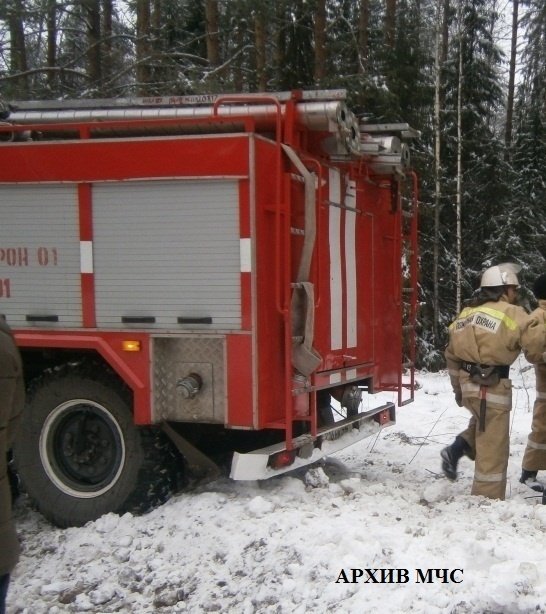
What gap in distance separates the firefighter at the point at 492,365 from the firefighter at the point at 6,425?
141 inches

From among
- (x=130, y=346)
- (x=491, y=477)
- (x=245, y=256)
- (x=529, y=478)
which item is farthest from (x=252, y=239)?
(x=529, y=478)

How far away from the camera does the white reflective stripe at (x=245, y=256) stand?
4797 mm

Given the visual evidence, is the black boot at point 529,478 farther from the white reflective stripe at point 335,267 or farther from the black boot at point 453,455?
the white reflective stripe at point 335,267

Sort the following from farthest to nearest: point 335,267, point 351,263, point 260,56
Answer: point 260,56, point 351,263, point 335,267

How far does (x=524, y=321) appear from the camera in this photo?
17.9 feet

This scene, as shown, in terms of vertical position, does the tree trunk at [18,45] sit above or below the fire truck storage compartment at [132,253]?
above

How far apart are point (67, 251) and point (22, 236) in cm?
38

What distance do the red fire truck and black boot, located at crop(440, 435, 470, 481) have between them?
3.24ft

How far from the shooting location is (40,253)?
525 centimetres

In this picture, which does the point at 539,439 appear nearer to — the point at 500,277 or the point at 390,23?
the point at 500,277

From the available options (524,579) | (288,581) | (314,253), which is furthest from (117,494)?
(524,579)

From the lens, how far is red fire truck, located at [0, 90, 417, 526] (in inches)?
191

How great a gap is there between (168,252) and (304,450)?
169 centimetres

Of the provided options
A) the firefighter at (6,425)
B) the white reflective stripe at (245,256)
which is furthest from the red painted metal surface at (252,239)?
the firefighter at (6,425)
